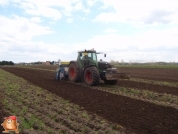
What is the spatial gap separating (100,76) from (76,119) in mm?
7901

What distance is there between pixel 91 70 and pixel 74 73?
9.26 feet

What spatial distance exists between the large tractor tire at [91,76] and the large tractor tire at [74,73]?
1.17 m

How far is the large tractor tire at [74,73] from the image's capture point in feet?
52.0

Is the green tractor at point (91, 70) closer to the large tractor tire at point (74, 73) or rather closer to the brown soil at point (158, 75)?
the large tractor tire at point (74, 73)

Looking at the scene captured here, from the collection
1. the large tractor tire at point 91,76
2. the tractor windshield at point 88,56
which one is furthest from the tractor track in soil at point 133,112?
the tractor windshield at point 88,56

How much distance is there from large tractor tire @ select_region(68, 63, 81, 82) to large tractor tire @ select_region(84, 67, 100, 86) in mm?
1170

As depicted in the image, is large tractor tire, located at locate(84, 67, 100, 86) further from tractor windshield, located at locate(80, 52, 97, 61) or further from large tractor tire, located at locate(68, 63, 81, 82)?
large tractor tire, located at locate(68, 63, 81, 82)

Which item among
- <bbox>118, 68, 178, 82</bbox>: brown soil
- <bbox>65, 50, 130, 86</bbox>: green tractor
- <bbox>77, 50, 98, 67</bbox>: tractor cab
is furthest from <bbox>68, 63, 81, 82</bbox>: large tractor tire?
<bbox>118, 68, 178, 82</bbox>: brown soil

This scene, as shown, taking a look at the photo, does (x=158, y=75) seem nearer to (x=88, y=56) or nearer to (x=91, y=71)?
(x=88, y=56)

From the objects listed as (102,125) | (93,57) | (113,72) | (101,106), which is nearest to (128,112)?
(101,106)

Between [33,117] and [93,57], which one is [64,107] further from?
[93,57]

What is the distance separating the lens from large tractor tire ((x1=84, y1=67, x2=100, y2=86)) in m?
13.8

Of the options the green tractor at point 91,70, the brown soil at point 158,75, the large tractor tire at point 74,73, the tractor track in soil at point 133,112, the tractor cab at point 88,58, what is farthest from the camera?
the brown soil at point 158,75

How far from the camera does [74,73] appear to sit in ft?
54.2
